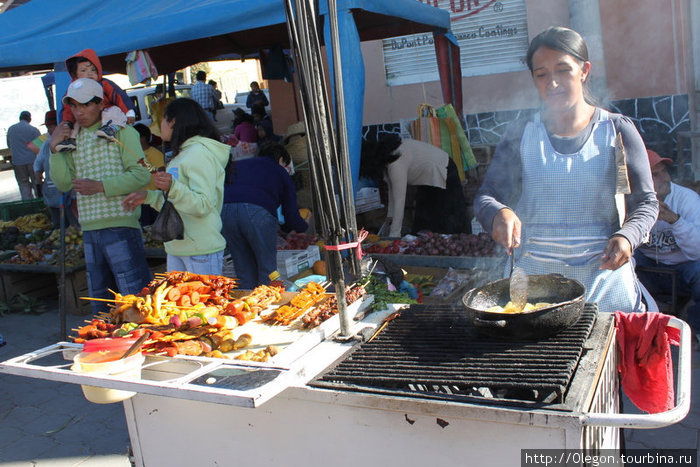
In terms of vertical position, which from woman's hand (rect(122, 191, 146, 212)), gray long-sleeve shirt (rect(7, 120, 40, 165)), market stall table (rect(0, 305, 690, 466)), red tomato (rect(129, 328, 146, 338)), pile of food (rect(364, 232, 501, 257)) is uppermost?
gray long-sleeve shirt (rect(7, 120, 40, 165))

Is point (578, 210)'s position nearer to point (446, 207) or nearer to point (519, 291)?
point (519, 291)

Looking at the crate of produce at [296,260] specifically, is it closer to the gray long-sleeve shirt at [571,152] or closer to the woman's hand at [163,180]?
the woman's hand at [163,180]

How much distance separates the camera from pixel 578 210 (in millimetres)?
2383

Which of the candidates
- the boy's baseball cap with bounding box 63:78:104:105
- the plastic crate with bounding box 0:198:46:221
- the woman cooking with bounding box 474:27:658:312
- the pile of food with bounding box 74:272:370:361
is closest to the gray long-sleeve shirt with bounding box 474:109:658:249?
the woman cooking with bounding box 474:27:658:312

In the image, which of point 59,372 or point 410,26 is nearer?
point 59,372

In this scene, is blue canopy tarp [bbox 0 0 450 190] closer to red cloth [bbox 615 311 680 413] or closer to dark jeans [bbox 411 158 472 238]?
dark jeans [bbox 411 158 472 238]

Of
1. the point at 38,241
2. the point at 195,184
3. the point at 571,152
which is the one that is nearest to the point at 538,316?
→ the point at 571,152

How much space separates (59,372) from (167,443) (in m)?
0.57

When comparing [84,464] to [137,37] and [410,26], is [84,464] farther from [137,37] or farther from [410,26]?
[410,26]

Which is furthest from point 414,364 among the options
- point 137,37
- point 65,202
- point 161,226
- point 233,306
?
point 137,37

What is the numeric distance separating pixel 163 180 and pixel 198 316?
3.67 feet

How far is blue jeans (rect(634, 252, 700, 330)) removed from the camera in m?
4.07

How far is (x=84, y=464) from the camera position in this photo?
350 cm

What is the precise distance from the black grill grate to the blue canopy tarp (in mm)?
2462
